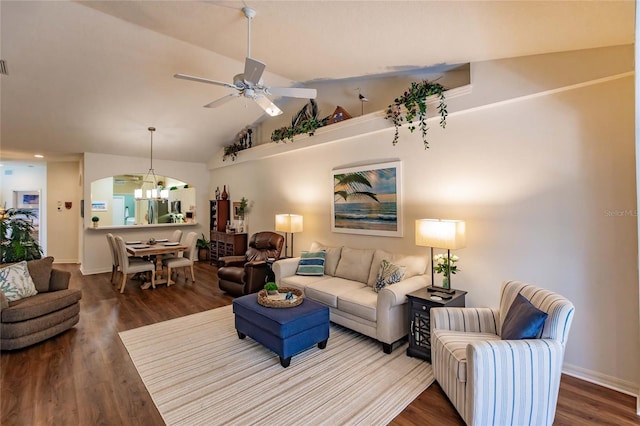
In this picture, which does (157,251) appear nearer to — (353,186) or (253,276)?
(253,276)

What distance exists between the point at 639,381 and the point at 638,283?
2.67 feet

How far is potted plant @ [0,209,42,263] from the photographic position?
3.61m

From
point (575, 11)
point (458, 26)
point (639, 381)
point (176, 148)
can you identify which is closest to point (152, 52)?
point (176, 148)

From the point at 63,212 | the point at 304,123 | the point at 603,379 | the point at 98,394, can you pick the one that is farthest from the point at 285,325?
the point at 63,212

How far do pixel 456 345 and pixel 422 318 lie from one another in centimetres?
68

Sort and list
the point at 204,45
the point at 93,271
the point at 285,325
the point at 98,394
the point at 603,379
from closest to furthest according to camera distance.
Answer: the point at 98,394 < the point at 603,379 < the point at 285,325 < the point at 204,45 < the point at 93,271

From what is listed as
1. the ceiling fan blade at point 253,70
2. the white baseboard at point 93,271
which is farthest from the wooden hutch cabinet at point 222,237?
the ceiling fan blade at point 253,70

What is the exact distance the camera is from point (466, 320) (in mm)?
2520

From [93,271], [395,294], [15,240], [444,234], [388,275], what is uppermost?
[444,234]

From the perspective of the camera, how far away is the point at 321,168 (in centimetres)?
504

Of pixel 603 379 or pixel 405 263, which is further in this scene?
pixel 405 263

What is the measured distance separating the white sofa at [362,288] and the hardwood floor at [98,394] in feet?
2.33

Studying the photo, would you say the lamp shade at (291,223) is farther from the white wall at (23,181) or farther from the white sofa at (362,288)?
the white wall at (23,181)

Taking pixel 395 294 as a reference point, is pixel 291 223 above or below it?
above
